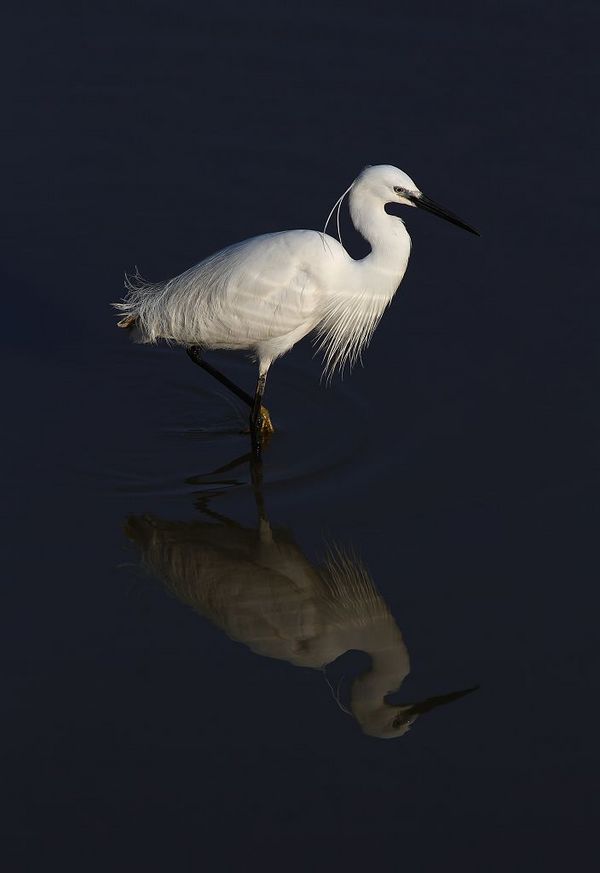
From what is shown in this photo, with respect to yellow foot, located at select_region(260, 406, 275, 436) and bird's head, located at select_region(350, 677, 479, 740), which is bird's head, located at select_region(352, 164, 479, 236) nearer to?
yellow foot, located at select_region(260, 406, 275, 436)

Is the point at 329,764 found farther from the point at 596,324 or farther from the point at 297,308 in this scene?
the point at 596,324

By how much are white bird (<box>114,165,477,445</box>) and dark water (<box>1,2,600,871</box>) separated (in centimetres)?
33

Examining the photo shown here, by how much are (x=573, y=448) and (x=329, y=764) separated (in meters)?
2.26

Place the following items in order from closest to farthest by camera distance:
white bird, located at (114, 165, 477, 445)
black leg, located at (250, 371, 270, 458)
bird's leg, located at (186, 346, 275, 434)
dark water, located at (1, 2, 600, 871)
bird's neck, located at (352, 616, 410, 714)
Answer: dark water, located at (1, 2, 600, 871)
bird's neck, located at (352, 616, 410, 714)
white bird, located at (114, 165, 477, 445)
black leg, located at (250, 371, 270, 458)
bird's leg, located at (186, 346, 275, 434)

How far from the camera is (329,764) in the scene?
437 cm

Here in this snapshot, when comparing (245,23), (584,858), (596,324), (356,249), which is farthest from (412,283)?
(584,858)

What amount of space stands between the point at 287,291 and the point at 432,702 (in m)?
2.15

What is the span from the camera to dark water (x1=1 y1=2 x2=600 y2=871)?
167 inches

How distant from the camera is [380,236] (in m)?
6.09

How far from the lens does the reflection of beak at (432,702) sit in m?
4.63

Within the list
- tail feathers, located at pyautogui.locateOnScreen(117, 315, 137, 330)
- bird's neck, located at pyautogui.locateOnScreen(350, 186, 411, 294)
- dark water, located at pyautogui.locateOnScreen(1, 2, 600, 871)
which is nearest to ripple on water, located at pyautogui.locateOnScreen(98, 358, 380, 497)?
dark water, located at pyautogui.locateOnScreen(1, 2, 600, 871)

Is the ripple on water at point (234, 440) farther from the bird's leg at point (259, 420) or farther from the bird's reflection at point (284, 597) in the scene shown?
the bird's reflection at point (284, 597)

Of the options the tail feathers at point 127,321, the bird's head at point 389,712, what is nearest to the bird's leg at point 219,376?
the tail feathers at point 127,321

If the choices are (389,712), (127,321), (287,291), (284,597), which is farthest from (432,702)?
(127,321)
